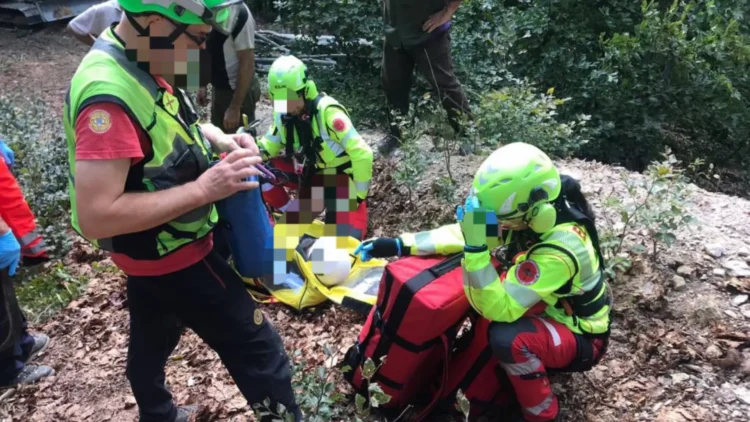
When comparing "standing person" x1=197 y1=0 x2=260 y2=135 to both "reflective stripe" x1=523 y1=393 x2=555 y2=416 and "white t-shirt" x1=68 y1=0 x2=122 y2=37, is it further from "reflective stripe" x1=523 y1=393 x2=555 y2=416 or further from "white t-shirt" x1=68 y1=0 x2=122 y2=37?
"reflective stripe" x1=523 y1=393 x2=555 y2=416

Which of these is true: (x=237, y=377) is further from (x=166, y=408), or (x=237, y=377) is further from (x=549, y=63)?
(x=549, y=63)

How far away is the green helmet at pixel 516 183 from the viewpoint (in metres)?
2.52

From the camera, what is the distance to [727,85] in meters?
6.56

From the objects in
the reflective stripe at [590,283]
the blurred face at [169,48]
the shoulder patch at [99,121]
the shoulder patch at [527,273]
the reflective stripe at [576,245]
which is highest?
the blurred face at [169,48]

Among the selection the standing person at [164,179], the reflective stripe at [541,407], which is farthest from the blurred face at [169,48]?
the reflective stripe at [541,407]

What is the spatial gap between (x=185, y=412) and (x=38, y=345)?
1525mm

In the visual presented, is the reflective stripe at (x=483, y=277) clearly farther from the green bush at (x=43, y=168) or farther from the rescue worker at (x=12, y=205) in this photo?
the green bush at (x=43, y=168)

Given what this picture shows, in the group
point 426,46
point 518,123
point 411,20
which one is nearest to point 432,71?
point 426,46

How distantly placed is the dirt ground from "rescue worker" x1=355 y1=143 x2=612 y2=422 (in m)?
0.46

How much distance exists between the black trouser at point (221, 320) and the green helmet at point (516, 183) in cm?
106

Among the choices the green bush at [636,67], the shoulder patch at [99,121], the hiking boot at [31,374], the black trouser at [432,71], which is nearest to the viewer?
the shoulder patch at [99,121]

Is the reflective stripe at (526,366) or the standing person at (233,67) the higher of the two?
the standing person at (233,67)

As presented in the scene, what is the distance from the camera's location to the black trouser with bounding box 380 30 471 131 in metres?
5.10

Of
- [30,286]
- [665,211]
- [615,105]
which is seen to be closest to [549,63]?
[615,105]
